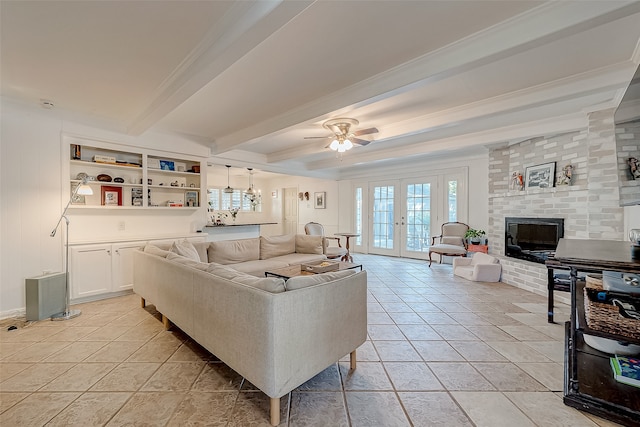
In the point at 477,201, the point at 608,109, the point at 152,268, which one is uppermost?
the point at 608,109

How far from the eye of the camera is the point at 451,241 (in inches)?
225

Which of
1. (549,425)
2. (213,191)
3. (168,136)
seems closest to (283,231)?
(213,191)

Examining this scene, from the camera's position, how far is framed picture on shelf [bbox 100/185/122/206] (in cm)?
395

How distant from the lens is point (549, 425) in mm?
1530

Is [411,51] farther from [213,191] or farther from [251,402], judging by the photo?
[213,191]

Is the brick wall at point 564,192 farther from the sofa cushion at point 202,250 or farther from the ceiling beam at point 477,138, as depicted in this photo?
the sofa cushion at point 202,250

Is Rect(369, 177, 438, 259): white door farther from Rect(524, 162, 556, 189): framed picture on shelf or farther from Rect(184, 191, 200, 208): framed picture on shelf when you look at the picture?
Rect(184, 191, 200, 208): framed picture on shelf

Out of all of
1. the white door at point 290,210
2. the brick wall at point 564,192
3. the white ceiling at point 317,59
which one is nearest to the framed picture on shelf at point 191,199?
the white ceiling at point 317,59

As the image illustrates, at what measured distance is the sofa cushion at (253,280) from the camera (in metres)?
1.62

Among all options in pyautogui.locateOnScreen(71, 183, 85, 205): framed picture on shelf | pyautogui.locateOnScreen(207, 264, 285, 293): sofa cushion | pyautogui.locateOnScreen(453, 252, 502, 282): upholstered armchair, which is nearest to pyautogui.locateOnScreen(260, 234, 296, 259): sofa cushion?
pyautogui.locateOnScreen(207, 264, 285, 293): sofa cushion

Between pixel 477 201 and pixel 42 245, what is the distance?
719cm

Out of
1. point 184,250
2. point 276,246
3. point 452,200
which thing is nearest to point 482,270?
point 452,200

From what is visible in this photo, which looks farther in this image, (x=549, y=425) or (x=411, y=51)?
(x=411, y=51)

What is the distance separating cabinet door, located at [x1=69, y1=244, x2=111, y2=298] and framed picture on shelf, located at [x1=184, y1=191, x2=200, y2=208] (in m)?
1.44
